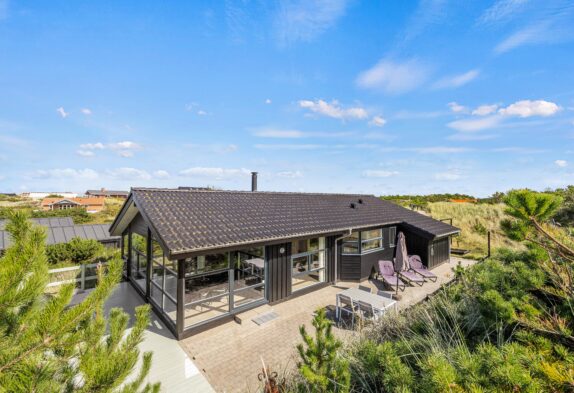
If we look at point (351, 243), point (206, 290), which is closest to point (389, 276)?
point (351, 243)

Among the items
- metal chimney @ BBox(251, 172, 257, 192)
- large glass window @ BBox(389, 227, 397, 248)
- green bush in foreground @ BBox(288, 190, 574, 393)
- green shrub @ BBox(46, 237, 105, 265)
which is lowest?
green shrub @ BBox(46, 237, 105, 265)

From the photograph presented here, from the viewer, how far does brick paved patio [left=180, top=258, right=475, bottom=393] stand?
5.35 metres

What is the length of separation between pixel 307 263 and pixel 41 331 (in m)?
9.46

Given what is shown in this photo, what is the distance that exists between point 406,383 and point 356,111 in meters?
28.2

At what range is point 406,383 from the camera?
2193mm

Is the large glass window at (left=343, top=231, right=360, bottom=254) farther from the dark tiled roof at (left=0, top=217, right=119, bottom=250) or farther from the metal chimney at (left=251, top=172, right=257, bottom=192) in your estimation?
the dark tiled roof at (left=0, top=217, right=119, bottom=250)

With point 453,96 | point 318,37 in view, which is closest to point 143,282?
point 318,37

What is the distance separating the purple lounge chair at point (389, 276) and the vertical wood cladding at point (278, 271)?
4.41 meters

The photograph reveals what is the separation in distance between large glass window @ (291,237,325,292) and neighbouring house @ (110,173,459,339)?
0.04 meters

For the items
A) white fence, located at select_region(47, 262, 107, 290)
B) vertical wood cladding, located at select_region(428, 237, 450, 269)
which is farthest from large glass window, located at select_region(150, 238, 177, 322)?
vertical wood cladding, located at select_region(428, 237, 450, 269)

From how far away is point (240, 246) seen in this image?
24.8 ft

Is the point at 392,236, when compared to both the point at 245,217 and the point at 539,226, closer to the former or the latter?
the point at 245,217

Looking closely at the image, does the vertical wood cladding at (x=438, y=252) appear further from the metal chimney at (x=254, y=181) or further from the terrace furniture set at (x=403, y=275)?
the metal chimney at (x=254, y=181)

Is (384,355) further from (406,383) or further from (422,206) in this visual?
(422,206)
